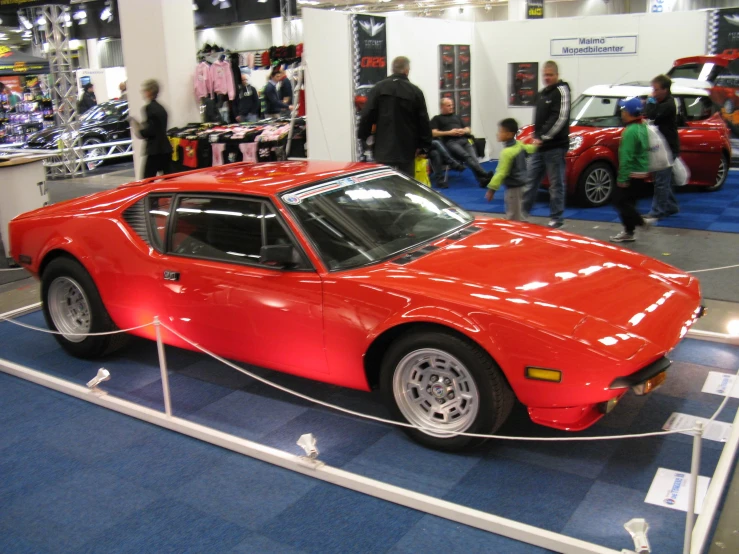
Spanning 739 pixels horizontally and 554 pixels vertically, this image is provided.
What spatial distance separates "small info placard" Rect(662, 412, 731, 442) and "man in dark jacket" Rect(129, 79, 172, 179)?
690cm

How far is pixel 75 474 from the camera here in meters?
3.94

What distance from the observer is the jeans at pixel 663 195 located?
896 cm

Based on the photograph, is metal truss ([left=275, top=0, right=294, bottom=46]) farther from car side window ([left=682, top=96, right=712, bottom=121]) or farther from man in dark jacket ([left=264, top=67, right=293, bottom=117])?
car side window ([left=682, top=96, right=712, bottom=121])

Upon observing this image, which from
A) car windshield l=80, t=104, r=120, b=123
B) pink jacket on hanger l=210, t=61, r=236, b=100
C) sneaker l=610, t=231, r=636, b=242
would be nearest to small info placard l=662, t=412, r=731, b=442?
sneaker l=610, t=231, r=636, b=242

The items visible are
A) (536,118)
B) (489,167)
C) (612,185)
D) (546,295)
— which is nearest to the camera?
(546,295)

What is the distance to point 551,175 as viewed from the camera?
857cm

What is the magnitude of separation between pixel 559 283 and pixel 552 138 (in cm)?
488

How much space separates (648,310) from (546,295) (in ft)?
1.71

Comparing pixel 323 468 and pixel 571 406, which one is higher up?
pixel 571 406

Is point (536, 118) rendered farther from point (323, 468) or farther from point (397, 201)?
point (323, 468)

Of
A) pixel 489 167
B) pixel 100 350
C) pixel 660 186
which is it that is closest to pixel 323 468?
pixel 100 350

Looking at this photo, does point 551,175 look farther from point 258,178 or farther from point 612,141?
point 258,178

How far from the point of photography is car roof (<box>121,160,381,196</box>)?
446 centimetres

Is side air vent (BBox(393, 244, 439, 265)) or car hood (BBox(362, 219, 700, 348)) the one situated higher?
side air vent (BBox(393, 244, 439, 265))
